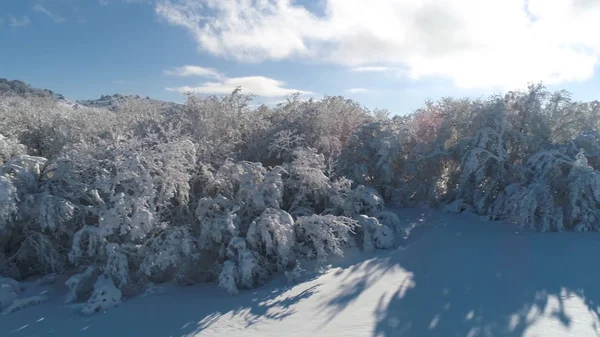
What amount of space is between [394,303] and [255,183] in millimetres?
4054

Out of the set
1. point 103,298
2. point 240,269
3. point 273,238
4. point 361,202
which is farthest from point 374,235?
point 103,298

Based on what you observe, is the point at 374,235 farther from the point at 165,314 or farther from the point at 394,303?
the point at 165,314

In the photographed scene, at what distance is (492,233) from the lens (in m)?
9.28

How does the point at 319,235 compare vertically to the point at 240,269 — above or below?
above

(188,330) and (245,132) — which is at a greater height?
(245,132)

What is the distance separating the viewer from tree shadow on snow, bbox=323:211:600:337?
525 cm

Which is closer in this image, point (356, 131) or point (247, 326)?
point (247, 326)

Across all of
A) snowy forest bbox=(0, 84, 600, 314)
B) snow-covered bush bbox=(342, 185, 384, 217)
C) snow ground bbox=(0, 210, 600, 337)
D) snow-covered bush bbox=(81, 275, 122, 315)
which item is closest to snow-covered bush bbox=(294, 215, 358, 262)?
snowy forest bbox=(0, 84, 600, 314)

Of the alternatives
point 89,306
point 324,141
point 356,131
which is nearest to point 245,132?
point 324,141

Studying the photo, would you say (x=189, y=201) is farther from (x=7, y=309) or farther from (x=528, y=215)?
(x=528, y=215)

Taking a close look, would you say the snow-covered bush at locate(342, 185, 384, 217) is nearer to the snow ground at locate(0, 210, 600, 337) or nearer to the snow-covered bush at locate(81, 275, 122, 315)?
the snow ground at locate(0, 210, 600, 337)

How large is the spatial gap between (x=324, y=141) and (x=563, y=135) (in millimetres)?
7410

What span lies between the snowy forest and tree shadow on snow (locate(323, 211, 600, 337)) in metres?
0.84

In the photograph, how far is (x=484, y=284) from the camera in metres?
6.50
